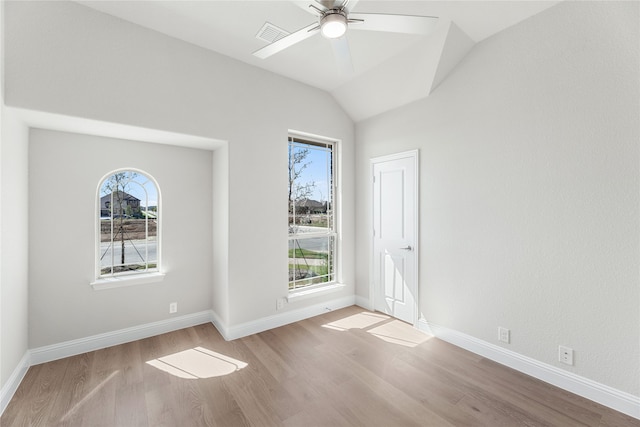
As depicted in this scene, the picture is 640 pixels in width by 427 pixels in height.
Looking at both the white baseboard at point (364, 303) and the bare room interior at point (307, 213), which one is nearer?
the bare room interior at point (307, 213)

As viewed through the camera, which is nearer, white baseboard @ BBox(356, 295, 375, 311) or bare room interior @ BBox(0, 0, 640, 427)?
bare room interior @ BBox(0, 0, 640, 427)

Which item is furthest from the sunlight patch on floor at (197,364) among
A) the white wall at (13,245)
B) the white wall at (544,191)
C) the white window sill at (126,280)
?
the white wall at (544,191)

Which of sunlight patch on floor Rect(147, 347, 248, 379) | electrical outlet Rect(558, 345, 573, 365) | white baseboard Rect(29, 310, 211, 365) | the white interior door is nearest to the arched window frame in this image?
white baseboard Rect(29, 310, 211, 365)

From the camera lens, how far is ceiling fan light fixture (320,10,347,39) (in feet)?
5.36

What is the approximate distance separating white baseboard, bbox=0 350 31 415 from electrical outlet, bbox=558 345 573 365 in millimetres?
4155

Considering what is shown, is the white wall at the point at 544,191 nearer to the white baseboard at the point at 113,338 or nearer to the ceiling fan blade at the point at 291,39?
the ceiling fan blade at the point at 291,39

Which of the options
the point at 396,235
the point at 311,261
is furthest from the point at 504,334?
the point at 311,261

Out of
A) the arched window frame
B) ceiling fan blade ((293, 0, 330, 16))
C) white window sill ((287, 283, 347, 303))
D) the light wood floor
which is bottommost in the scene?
the light wood floor

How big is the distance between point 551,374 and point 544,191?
1.51 metres

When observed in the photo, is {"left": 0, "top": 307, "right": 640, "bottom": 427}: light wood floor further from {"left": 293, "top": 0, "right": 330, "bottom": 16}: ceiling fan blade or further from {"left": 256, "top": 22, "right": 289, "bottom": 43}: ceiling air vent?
{"left": 256, "top": 22, "right": 289, "bottom": 43}: ceiling air vent

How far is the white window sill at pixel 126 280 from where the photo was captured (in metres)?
2.73

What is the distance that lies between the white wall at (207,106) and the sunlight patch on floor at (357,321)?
42 cm

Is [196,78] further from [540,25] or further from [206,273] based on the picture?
[540,25]

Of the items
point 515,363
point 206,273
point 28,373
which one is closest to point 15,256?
point 28,373
